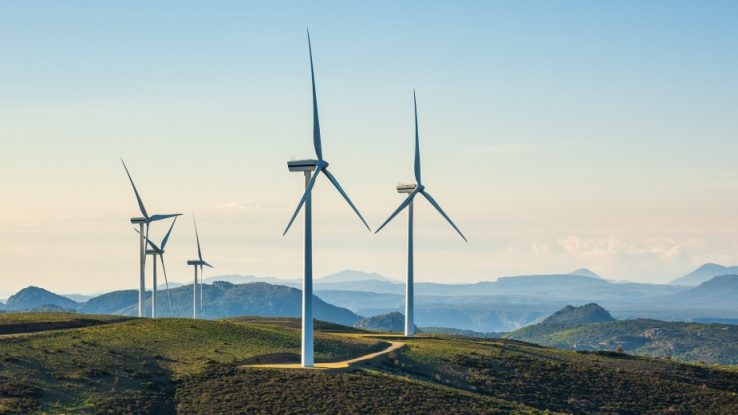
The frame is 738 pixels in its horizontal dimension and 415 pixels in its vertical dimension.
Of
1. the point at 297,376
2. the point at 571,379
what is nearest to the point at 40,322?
the point at 297,376

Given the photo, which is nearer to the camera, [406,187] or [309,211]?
[309,211]

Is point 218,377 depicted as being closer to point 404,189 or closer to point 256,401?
point 256,401

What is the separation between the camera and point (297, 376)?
13425 centimetres

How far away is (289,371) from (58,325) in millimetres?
44501

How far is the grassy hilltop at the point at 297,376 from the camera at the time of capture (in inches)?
4862

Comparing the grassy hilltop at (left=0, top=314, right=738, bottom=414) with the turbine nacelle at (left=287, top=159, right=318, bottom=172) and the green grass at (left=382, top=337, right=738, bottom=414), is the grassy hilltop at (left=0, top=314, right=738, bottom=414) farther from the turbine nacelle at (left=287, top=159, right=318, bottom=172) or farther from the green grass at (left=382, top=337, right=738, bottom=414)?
the turbine nacelle at (left=287, top=159, right=318, bottom=172)

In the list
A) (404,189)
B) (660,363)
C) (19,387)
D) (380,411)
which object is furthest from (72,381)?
(660,363)

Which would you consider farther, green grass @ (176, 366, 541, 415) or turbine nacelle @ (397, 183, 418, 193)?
turbine nacelle @ (397, 183, 418, 193)

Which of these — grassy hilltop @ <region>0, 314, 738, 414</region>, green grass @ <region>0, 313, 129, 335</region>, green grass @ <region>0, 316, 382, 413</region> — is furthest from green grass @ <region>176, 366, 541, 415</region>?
green grass @ <region>0, 313, 129, 335</region>

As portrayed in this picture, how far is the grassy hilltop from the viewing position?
123500 mm

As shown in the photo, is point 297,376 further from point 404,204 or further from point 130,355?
point 404,204

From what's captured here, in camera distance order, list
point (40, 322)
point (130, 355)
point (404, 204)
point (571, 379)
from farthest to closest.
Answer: point (404, 204)
point (571, 379)
point (40, 322)
point (130, 355)

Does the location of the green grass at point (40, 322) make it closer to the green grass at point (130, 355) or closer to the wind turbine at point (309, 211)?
the green grass at point (130, 355)

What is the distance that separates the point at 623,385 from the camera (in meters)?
162
